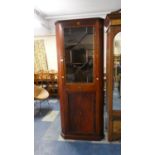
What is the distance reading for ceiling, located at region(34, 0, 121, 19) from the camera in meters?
3.86

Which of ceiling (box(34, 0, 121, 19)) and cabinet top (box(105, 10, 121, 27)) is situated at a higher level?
ceiling (box(34, 0, 121, 19))

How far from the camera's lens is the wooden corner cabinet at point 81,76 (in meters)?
2.54

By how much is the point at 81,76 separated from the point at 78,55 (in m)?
0.34

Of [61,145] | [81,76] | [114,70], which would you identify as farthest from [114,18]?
[61,145]

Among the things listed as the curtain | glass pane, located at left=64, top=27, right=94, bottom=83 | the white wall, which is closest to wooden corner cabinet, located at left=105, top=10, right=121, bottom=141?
glass pane, located at left=64, top=27, right=94, bottom=83

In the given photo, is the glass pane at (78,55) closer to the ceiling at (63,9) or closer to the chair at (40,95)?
the ceiling at (63,9)

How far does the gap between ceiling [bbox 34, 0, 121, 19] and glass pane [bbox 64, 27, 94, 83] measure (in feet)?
5.15

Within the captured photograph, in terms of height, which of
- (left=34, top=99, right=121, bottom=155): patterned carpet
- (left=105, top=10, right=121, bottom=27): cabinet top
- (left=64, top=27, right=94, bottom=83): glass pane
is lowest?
(left=34, top=99, right=121, bottom=155): patterned carpet

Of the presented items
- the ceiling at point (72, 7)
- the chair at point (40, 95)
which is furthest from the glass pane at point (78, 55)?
the chair at point (40, 95)

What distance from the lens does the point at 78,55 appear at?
105 inches

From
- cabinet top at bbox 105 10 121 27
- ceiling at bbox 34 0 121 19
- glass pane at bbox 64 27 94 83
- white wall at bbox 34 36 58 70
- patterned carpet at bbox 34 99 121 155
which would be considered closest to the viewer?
cabinet top at bbox 105 10 121 27

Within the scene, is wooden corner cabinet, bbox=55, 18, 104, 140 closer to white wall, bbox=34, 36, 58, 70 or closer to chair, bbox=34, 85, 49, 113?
chair, bbox=34, 85, 49, 113
